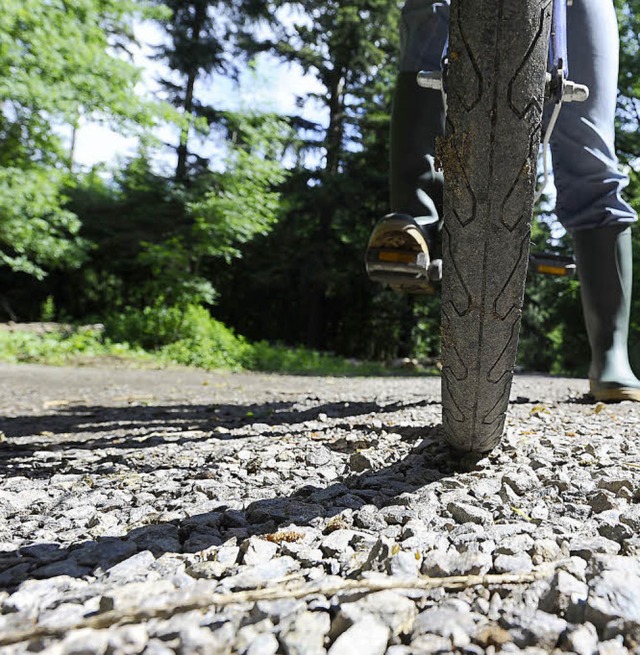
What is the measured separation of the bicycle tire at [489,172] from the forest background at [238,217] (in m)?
7.85

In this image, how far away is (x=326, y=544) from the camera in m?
0.93

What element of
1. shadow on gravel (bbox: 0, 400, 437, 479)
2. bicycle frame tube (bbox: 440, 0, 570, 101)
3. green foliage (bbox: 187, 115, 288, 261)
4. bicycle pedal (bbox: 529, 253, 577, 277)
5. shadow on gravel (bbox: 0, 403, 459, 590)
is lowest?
shadow on gravel (bbox: 0, 400, 437, 479)

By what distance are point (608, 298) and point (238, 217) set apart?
925 cm

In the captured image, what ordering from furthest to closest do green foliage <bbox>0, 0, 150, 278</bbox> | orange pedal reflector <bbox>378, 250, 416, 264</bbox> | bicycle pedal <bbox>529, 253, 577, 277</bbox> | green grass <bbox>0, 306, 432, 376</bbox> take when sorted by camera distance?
green grass <bbox>0, 306, 432, 376</bbox> < green foliage <bbox>0, 0, 150, 278</bbox> < bicycle pedal <bbox>529, 253, 577, 277</bbox> < orange pedal reflector <bbox>378, 250, 416, 264</bbox>

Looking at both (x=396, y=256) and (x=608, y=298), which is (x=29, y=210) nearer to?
(x=396, y=256)

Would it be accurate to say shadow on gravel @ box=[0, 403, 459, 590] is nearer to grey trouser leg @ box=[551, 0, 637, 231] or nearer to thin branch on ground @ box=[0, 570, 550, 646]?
thin branch on ground @ box=[0, 570, 550, 646]

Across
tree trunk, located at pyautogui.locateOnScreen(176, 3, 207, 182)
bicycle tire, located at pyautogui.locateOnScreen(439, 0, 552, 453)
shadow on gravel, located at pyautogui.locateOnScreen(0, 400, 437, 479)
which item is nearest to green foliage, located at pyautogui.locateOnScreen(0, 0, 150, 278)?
tree trunk, located at pyautogui.locateOnScreen(176, 3, 207, 182)

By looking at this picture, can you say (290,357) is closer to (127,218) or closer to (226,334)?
(226,334)

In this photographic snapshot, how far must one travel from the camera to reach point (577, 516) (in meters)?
1.06

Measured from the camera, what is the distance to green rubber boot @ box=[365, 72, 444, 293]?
5.58ft

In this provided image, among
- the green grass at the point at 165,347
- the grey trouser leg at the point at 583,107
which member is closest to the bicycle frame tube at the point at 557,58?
the grey trouser leg at the point at 583,107

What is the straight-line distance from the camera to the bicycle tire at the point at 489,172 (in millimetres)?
965

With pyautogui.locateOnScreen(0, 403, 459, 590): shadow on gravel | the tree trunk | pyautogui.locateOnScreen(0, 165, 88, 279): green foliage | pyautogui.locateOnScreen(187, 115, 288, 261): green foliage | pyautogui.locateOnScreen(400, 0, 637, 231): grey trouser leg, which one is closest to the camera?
pyautogui.locateOnScreen(0, 403, 459, 590): shadow on gravel

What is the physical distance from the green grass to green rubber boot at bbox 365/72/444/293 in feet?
20.2
